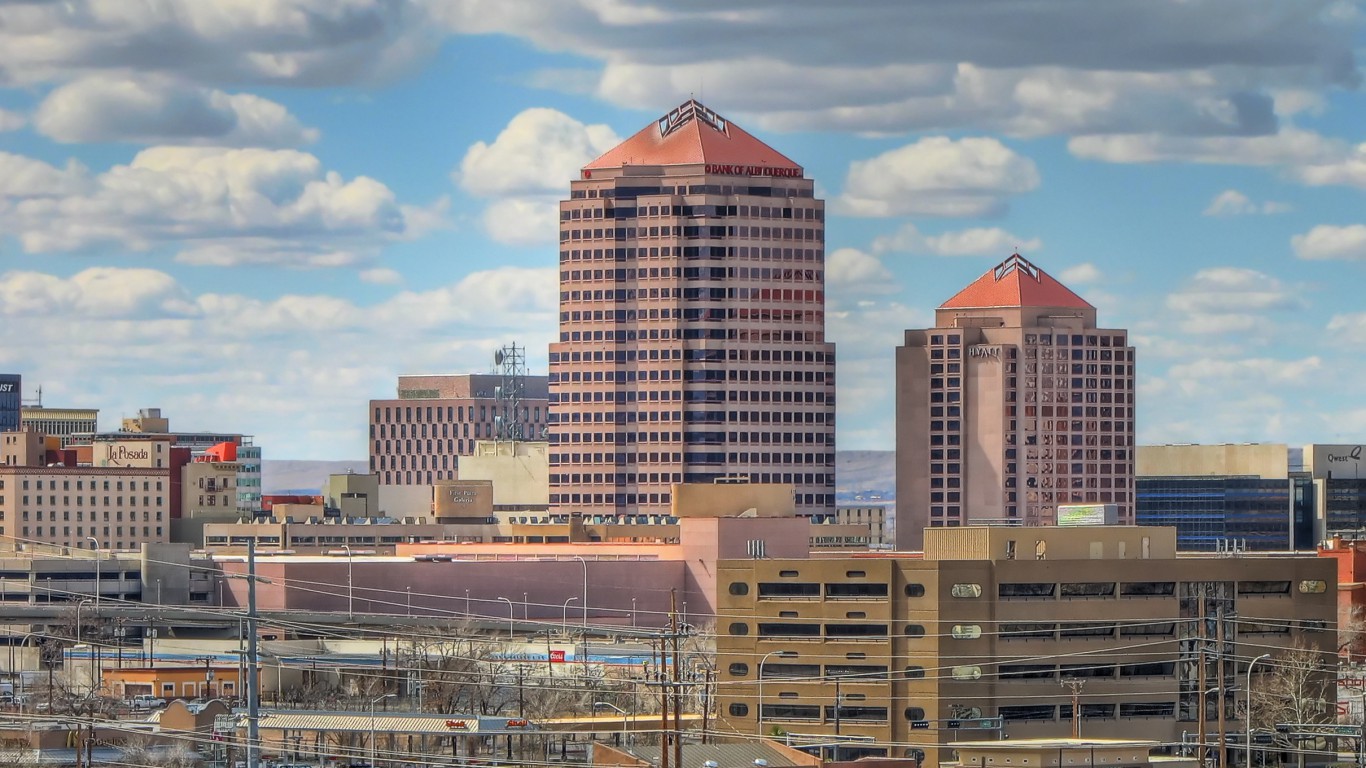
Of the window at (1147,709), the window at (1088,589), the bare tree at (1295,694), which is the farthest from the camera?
the window at (1088,589)

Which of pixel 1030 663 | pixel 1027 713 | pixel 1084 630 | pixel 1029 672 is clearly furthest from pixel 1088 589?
pixel 1027 713

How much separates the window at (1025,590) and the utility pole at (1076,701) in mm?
6732

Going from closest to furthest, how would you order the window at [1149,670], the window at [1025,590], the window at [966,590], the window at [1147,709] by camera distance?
the window at [1147,709], the window at [1149,670], the window at [1025,590], the window at [966,590]

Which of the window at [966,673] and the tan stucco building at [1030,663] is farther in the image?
the tan stucco building at [1030,663]

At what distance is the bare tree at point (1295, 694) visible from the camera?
630 ft

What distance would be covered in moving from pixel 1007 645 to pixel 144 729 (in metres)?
60.6

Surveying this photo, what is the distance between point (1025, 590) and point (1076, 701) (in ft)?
54.8

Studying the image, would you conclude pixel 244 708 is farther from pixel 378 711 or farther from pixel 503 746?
pixel 503 746

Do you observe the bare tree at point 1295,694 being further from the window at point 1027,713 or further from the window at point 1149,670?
the window at point 1027,713

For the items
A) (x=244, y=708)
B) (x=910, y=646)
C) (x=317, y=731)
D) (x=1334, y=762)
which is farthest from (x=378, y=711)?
(x=1334, y=762)

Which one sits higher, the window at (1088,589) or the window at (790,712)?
the window at (1088,589)

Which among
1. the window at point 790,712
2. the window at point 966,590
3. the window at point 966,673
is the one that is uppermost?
the window at point 966,590

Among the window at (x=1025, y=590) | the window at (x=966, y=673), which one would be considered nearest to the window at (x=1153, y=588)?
the window at (x=1025, y=590)

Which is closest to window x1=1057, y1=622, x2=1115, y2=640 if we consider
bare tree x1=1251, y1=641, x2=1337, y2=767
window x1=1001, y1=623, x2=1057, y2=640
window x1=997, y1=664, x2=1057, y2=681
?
window x1=1001, y1=623, x2=1057, y2=640
